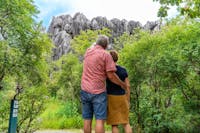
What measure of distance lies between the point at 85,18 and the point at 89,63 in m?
30.7

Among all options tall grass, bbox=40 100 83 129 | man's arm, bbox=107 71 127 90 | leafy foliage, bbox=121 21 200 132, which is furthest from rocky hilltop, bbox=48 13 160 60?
man's arm, bbox=107 71 127 90

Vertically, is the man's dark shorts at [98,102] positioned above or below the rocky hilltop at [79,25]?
below

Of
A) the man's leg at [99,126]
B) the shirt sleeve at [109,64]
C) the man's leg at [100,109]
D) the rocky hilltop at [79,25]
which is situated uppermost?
the rocky hilltop at [79,25]

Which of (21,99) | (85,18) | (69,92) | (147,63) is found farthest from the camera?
(85,18)

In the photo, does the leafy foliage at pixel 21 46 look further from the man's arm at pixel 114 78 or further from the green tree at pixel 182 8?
the green tree at pixel 182 8

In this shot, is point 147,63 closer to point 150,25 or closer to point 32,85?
point 32,85

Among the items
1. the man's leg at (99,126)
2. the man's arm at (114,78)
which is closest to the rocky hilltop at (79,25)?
the man's arm at (114,78)

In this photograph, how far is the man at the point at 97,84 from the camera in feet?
14.8

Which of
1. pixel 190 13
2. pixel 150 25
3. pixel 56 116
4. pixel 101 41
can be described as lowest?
pixel 56 116

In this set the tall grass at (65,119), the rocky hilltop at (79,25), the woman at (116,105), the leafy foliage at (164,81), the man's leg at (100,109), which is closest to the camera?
the man's leg at (100,109)

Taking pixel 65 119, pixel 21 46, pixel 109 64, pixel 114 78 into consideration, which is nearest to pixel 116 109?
pixel 114 78

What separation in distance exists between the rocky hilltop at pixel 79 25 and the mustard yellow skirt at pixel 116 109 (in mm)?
27536

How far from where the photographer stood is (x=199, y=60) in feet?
22.8

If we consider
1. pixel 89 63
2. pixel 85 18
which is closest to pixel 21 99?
pixel 89 63
